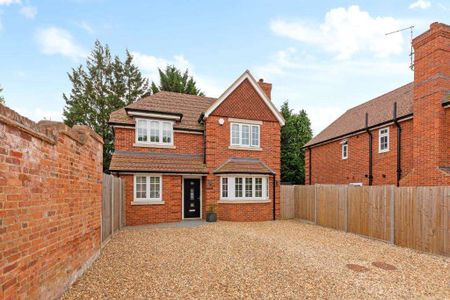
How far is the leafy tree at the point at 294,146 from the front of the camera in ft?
89.8

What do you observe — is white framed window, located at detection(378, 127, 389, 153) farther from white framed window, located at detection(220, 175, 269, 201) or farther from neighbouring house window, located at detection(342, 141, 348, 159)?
white framed window, located at detection(220, 175, 269, 201)

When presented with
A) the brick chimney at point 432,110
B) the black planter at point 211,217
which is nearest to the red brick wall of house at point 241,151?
the black planter at point 211,217

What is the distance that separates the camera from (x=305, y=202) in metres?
14.1

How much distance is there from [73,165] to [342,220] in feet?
35.3

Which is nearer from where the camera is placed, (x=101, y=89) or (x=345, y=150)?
(x=345, y=150)

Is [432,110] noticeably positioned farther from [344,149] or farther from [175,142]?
[175,142]

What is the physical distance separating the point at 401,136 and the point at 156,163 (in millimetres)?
13343

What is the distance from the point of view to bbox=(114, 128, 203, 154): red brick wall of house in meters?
13.4

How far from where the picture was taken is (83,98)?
101 ft

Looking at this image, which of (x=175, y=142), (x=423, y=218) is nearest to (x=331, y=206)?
(x=423, y=218)

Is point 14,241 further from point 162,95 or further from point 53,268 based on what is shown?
point 162,95

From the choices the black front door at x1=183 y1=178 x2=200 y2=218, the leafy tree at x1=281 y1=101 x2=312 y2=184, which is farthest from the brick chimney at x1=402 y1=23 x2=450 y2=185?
the leafy tree at x1=281 y1=101 x2=312 y2=184

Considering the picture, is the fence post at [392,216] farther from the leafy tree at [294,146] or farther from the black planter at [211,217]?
the leafy tree at [294,146]

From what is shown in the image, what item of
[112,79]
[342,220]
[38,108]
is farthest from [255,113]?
[38,108]
